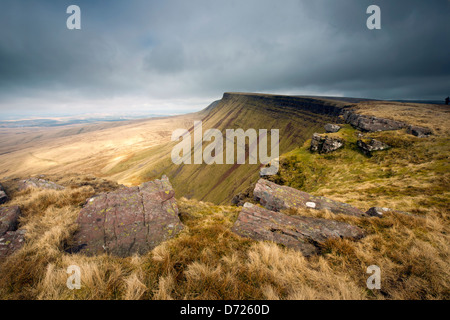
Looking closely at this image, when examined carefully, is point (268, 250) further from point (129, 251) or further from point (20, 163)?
point (20, 163)

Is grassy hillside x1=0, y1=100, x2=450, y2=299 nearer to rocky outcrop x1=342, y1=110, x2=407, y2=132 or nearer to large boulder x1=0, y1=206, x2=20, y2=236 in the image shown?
large boulder x1=0, y1=206, x2=20, y2=236

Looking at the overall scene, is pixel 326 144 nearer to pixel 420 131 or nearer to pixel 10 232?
pixel 420 131

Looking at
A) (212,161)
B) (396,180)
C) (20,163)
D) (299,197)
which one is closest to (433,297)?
(299,197)

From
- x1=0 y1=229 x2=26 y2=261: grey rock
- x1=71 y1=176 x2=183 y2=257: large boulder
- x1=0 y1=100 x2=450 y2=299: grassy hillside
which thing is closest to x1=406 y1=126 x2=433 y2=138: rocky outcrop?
x1=0 y1=100 x2=450 y2=299: grassy hillside

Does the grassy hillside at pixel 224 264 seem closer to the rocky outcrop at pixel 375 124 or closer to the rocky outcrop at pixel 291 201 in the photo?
the rocky outcrop at pixel 291 201

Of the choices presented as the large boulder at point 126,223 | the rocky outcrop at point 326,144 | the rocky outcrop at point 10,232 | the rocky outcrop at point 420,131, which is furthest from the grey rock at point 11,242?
the rocky outcrop at point 420,131

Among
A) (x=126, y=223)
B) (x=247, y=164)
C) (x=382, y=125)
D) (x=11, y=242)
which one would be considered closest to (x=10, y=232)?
(x=11, y=242)

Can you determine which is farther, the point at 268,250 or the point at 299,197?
the point at 299,197
